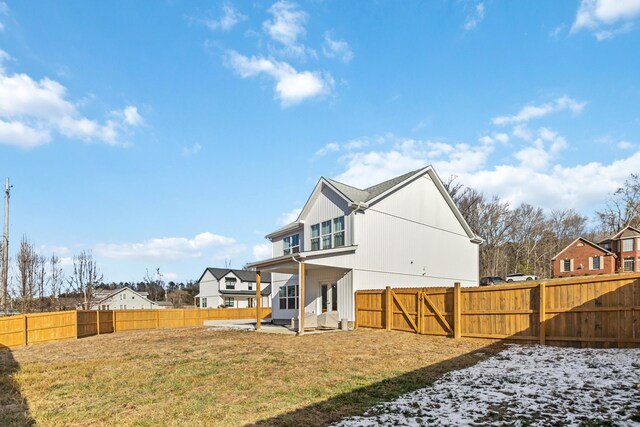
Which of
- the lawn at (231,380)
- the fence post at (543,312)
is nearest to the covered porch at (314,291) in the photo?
the lawn at (231,380)

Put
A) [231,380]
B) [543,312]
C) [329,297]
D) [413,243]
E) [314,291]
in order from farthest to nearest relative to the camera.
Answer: [413,243] < [314,291] < [329,297] < [543,312] < [231,380]

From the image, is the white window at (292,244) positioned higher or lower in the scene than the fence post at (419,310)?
higher

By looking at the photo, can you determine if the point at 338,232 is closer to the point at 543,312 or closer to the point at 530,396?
the point at 543,312

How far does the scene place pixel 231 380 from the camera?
824cm

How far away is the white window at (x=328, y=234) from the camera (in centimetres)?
1956

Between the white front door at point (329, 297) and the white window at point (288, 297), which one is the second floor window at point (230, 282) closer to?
the white window at point (288, 297)

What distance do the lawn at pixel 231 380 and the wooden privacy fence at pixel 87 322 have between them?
779cm

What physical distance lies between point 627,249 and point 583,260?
4307 mm

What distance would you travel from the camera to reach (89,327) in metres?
23.6

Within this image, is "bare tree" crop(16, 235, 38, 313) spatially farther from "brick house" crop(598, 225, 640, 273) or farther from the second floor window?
"brick house" crop(598, 225, 640, 273)

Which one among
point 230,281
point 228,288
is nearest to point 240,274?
point 230,281

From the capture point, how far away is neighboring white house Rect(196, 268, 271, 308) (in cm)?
5122

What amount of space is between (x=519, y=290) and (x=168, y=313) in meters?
26.0

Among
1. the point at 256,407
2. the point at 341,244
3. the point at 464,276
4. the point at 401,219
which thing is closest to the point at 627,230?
the point at 464,276
